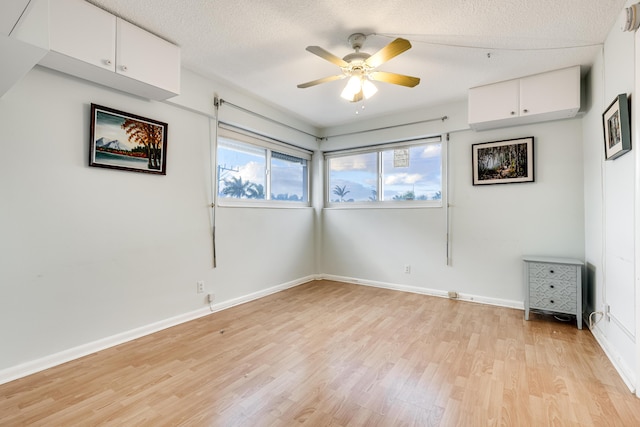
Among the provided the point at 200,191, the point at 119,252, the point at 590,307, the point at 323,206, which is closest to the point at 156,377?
the point at 119,252

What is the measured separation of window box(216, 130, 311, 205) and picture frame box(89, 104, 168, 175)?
0.76 m

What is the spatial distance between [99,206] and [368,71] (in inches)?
96.7

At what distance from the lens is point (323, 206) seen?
5016mm

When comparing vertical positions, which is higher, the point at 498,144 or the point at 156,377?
the point at 498,144

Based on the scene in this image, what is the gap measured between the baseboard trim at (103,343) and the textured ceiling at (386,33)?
2464mm

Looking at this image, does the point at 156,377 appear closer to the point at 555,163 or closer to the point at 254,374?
the point at 254,374

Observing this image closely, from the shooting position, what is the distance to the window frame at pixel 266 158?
3432mm

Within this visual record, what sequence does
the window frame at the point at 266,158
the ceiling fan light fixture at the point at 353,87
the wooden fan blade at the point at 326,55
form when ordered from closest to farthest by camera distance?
the wooden fan blade at the point at 326,55
the ceiling fan light fixture at the point at 353,87
the window frame at the point at 266,158

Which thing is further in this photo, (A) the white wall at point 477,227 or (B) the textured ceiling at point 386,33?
(A) the white wall at point 477,227

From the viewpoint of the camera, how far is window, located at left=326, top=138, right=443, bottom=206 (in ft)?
13.5

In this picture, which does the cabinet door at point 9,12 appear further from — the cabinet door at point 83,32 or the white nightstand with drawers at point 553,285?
the white nightstand with drawers at point 553,285

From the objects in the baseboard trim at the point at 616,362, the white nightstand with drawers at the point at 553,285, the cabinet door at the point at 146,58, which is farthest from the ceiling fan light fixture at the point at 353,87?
the baseboard trim at the point at 616,362

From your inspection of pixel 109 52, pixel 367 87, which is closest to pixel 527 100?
pixel 367 87

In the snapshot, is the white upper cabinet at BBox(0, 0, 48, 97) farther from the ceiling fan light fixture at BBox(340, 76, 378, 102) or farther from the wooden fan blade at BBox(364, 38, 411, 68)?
the ceiling fan light fixture at BBox(340, 76, 378, 102)
